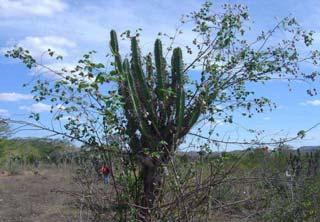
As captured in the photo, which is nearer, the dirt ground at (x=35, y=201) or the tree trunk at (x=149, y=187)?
the tree trunk at (x=149, y=187)

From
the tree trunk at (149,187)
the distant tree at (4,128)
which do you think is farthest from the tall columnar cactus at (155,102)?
the distant tree at (4,128)

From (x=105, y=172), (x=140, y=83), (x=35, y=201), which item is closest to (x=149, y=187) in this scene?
(x=105, y=172)

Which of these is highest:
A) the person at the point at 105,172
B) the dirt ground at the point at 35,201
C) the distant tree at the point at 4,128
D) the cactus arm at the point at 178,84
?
the cactus arm at the point at 178,84

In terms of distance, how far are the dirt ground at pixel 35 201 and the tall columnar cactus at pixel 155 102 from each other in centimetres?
Answer: 242

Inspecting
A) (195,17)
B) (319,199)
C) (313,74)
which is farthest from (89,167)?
(319,199)

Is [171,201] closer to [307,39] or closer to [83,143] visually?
Answer: [83,143]

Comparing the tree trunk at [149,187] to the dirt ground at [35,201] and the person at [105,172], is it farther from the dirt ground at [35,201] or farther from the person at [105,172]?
the dirt ground at [35,201]

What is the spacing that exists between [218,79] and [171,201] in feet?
5.07

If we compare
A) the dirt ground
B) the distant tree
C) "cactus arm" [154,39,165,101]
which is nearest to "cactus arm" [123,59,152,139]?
"cactus arm" [154,39,165,101]

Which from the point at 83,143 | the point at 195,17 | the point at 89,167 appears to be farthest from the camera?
the point at 195,17

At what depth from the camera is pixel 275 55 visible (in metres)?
7.54

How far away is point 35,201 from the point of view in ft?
53.9

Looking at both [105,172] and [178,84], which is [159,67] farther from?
[105,172]

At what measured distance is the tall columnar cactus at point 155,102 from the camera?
671cm
